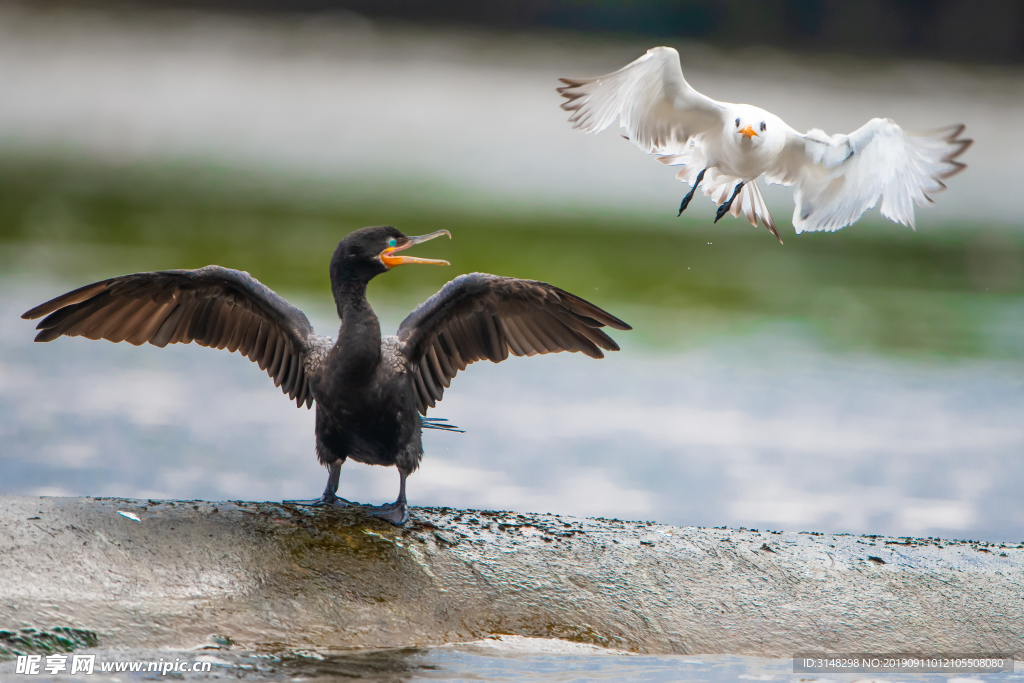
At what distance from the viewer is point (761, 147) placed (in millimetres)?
5816

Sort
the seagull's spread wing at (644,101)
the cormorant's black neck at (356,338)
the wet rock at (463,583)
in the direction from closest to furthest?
the wet rock at (463,583) → the cormorant's black neck at (356,338) → the seagull's spread wing at (644,101)

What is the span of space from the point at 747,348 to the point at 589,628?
8521 mm

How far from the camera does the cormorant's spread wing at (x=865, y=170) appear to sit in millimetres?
5641

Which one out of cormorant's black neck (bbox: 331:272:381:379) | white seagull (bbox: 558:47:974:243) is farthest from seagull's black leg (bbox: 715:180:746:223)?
cormorant's black neck (bbox: 331:272:381:379)

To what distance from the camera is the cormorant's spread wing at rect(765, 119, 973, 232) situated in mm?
5641

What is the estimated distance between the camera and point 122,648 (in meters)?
3.57

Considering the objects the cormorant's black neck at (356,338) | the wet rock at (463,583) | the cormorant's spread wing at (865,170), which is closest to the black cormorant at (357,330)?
the cormorant's black neck at (356,338)

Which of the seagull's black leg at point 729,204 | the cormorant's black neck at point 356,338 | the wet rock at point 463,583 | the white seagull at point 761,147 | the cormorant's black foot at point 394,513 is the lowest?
the wet rock at point 463,583

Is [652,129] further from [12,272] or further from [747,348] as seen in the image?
[12,272]

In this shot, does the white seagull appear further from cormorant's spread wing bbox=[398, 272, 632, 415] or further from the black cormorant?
the black cormorant

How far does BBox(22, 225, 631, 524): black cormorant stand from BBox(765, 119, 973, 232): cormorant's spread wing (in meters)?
2.17

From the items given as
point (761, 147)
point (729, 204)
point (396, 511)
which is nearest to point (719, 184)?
point (729, 204)

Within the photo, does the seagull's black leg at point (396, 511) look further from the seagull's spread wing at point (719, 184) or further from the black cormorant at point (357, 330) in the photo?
the seagull's spread wing at point (719, 184)

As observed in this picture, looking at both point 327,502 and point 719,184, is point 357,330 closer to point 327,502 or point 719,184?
point 327,502
